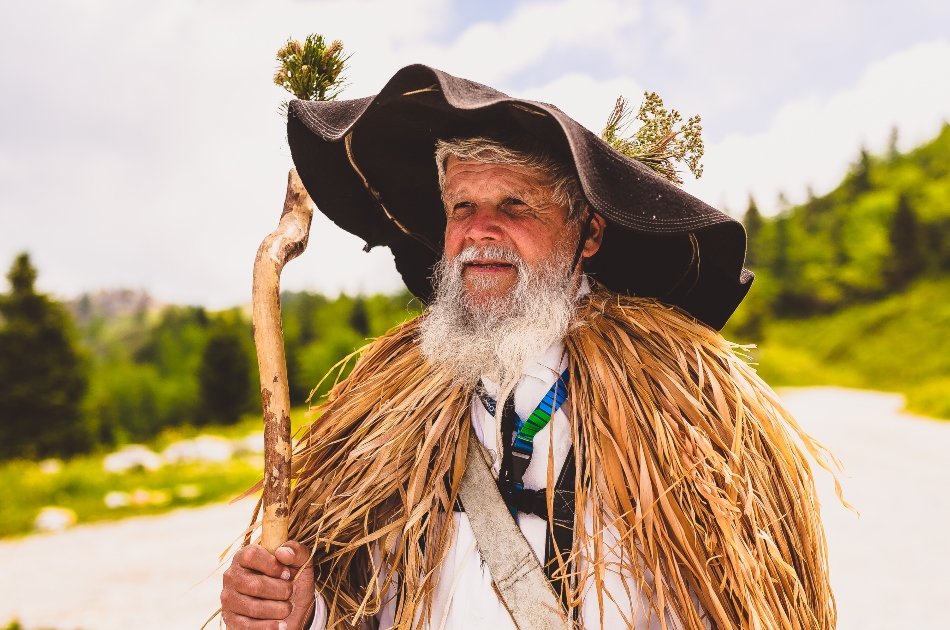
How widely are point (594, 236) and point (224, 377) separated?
39.7 meters

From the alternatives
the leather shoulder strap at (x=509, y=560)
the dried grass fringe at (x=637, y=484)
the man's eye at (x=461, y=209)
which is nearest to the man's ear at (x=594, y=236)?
the dried grass fringe at (x=637, y=484)

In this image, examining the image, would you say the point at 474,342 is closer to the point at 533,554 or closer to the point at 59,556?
A: the point at 533,554

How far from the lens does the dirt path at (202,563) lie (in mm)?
5625

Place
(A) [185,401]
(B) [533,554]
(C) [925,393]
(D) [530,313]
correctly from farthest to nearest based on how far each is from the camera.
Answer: (A) [185,401] < (C) [925,393] < (D) [530,313] < (B) [533,554]

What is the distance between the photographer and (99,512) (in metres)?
9.03

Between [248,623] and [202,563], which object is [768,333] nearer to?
[202,563]

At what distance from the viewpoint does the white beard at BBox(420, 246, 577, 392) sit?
200 centimetres

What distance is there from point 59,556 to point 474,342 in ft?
24.0

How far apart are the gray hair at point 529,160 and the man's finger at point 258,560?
4.02 feet

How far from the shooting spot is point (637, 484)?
5.94ft

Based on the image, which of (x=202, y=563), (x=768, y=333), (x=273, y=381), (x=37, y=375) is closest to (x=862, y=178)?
(x=768, y=333)

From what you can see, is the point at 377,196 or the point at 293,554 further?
the point at 377,196

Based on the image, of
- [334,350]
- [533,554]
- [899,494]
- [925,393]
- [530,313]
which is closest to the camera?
[533,554]

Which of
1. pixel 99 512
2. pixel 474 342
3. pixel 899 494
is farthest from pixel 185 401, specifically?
pixel 474 342
